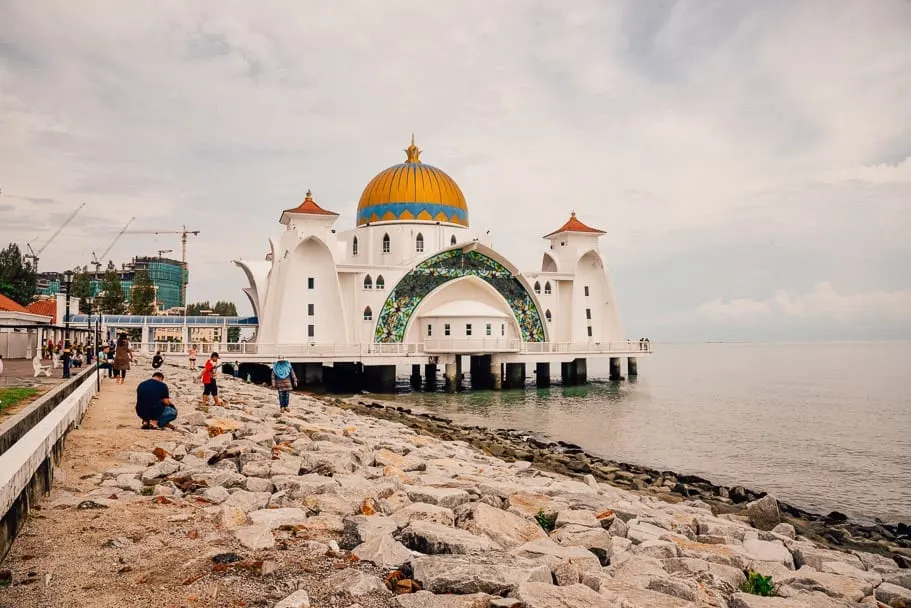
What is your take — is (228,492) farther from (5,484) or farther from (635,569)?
(635,569)

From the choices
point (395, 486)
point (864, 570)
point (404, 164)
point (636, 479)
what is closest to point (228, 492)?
point (395, 486)

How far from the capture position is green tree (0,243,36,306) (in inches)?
2138

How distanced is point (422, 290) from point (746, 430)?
20783 millimetres

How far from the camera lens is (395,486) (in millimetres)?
8188

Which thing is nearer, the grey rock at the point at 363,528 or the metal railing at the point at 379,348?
the grey rock at the point at 363,528

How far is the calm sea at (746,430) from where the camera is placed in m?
18.0

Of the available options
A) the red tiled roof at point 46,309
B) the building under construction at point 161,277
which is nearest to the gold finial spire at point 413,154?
the red tiled roof at point 46,309

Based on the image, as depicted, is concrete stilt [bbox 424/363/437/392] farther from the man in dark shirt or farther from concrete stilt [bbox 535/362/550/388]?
the man in dark shirt

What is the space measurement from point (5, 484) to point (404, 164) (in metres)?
43.7

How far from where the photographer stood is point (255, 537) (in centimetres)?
592

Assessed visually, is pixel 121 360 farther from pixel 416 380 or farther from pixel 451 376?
pixel 416 380

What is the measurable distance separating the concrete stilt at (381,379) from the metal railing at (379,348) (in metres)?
1.44

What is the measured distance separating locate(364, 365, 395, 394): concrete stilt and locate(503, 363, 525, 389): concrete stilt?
7.76 metres

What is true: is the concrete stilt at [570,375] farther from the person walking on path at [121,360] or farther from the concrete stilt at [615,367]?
the person walking on path at [121,360]
